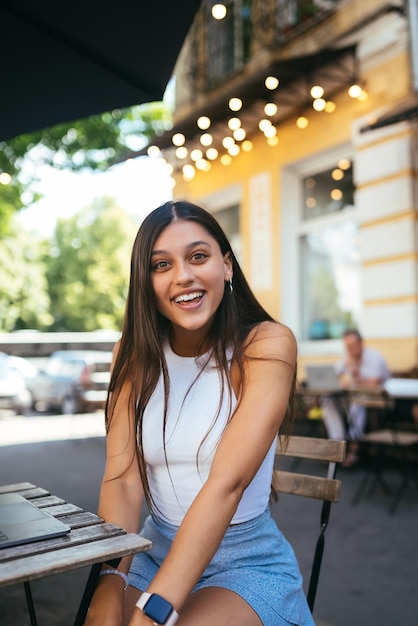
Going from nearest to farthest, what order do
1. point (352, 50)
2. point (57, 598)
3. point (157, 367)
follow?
1. point (157, 367)
2. point (57, 598)
3. point (352, 50)

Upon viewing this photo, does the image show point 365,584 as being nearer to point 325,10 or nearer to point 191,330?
point 191,330

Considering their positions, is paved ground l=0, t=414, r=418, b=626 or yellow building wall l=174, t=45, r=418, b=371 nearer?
paved ground l=0, t=414, r=418, b=626

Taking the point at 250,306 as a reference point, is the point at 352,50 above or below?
above

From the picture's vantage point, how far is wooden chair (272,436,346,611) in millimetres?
2113

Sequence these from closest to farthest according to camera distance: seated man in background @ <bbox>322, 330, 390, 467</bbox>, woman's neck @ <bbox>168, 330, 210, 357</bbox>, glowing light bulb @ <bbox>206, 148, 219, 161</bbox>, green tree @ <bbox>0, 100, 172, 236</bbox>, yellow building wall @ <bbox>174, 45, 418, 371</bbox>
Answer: woman's neck @ <bbox>168, 330, 210, 357</bbox>, seated man in background @ <bbox>322, 330, 390, 467</bbox>, yellow building wall @ <bbox>174, 45, 418, 371</bbox>, glowing light bulb @ <bbox>206, 148, 219, 161</bbox>, green tree @ <bbox>0, 100, 172, 236</bbox>

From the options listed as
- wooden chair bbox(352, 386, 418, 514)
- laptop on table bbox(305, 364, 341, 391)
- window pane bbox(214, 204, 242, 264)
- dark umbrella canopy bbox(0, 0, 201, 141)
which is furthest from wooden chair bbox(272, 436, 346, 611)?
window pane bbox(214, 204, 242, 264)

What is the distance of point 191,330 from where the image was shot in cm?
209

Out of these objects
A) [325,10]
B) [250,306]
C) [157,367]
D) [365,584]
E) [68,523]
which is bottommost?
[365,584]

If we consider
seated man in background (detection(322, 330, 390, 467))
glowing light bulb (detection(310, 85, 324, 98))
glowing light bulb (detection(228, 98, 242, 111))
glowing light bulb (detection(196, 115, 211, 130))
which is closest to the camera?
seated man in background (detection(322, 330, 390, 467))

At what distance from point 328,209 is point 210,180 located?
2.85m

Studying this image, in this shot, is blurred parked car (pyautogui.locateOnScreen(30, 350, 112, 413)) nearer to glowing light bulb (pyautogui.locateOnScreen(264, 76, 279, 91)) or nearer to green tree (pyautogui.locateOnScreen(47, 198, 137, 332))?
glowing light bulb (pyautogui.locateOnScreen(264, 76, 279, 91))

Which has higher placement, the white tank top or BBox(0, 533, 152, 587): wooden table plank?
the white tank top

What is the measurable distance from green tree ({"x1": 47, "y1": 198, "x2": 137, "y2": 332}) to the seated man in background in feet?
100

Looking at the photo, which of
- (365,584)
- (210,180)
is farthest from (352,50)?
(365,584)
